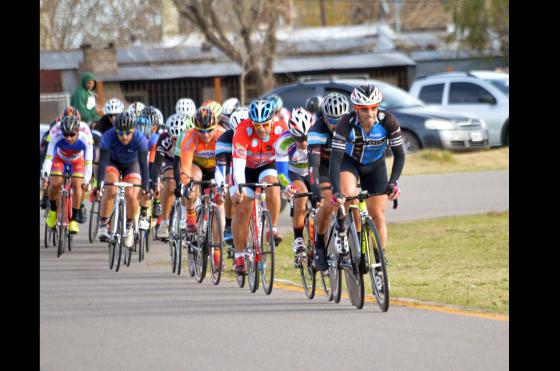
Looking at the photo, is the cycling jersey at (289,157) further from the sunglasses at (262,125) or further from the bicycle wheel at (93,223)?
the bicycle wheel at (93,223)

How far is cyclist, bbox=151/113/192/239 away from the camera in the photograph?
54.6 ft

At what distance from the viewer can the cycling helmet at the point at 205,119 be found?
14.6 m

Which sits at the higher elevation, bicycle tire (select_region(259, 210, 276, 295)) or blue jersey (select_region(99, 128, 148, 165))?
blue jersey (select_region(99, 128, 148, 165))

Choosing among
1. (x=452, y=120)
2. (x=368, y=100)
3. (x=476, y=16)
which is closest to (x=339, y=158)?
(x=368, y=100)

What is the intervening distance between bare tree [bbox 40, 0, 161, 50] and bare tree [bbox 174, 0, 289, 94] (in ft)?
15.3

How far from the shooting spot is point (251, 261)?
13016mm

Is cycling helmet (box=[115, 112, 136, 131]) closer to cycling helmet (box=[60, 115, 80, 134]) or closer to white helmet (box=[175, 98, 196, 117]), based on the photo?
cycling helmet (box=[60, 115, 80, 134])

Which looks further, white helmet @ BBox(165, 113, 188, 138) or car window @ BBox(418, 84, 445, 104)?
car window @ BBox(418, 84, 445, 104)

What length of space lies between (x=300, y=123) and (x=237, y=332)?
399 cm

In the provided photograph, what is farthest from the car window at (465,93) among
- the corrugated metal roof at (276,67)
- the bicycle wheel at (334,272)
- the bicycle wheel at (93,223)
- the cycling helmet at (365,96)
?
the cycling helmet at (365,96)

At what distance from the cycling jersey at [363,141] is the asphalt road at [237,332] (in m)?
1.22

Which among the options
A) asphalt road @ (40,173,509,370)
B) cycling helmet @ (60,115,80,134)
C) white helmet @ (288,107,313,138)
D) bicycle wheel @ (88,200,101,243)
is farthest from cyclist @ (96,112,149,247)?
white helmet @ (288,107,313,138)

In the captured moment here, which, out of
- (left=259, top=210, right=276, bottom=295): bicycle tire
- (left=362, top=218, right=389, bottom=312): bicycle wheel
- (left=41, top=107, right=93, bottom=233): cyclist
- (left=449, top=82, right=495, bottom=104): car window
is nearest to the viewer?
(left=362, top=218, right=389, bottom=312): bicycle wheel
